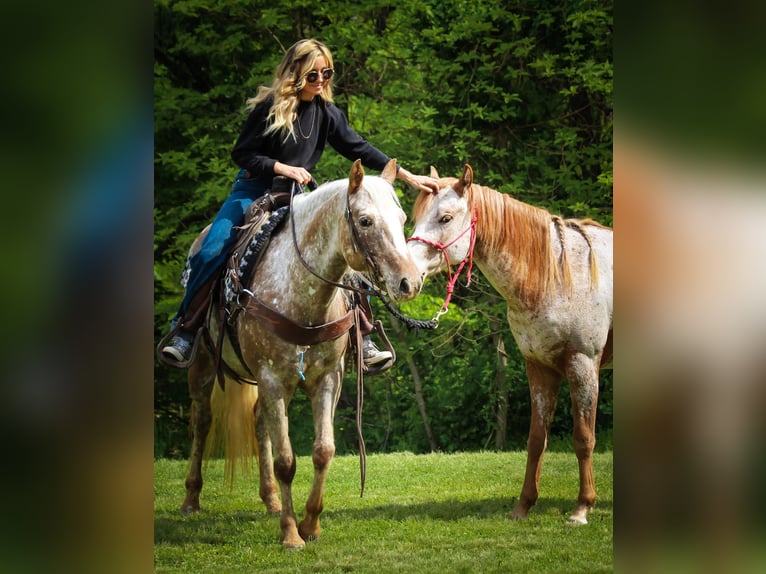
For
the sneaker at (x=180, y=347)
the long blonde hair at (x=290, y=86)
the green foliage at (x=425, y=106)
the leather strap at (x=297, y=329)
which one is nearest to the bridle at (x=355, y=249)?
the leather strap at (x=297, y=329)

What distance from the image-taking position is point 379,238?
12.9 feet

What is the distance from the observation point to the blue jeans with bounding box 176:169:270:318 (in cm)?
459

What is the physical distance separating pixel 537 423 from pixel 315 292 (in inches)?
60.3

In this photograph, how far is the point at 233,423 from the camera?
501 centimetres

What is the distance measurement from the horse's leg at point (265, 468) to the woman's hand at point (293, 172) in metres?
1.16

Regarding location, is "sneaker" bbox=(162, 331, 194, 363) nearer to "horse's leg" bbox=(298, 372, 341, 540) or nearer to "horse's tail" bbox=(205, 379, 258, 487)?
"horse's tail" bbox=(205, 379, 258, 487)

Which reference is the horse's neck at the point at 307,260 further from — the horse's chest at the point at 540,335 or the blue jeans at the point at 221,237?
the horse's chest at the point at 540,335

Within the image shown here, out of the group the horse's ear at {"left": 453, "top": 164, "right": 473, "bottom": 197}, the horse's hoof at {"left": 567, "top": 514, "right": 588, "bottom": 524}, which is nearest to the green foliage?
the horse's hoof at {"left": 567, "top": 514, "right": 588, "bottom": 524}

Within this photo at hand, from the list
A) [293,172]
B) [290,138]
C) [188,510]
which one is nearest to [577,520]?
[188,510]
